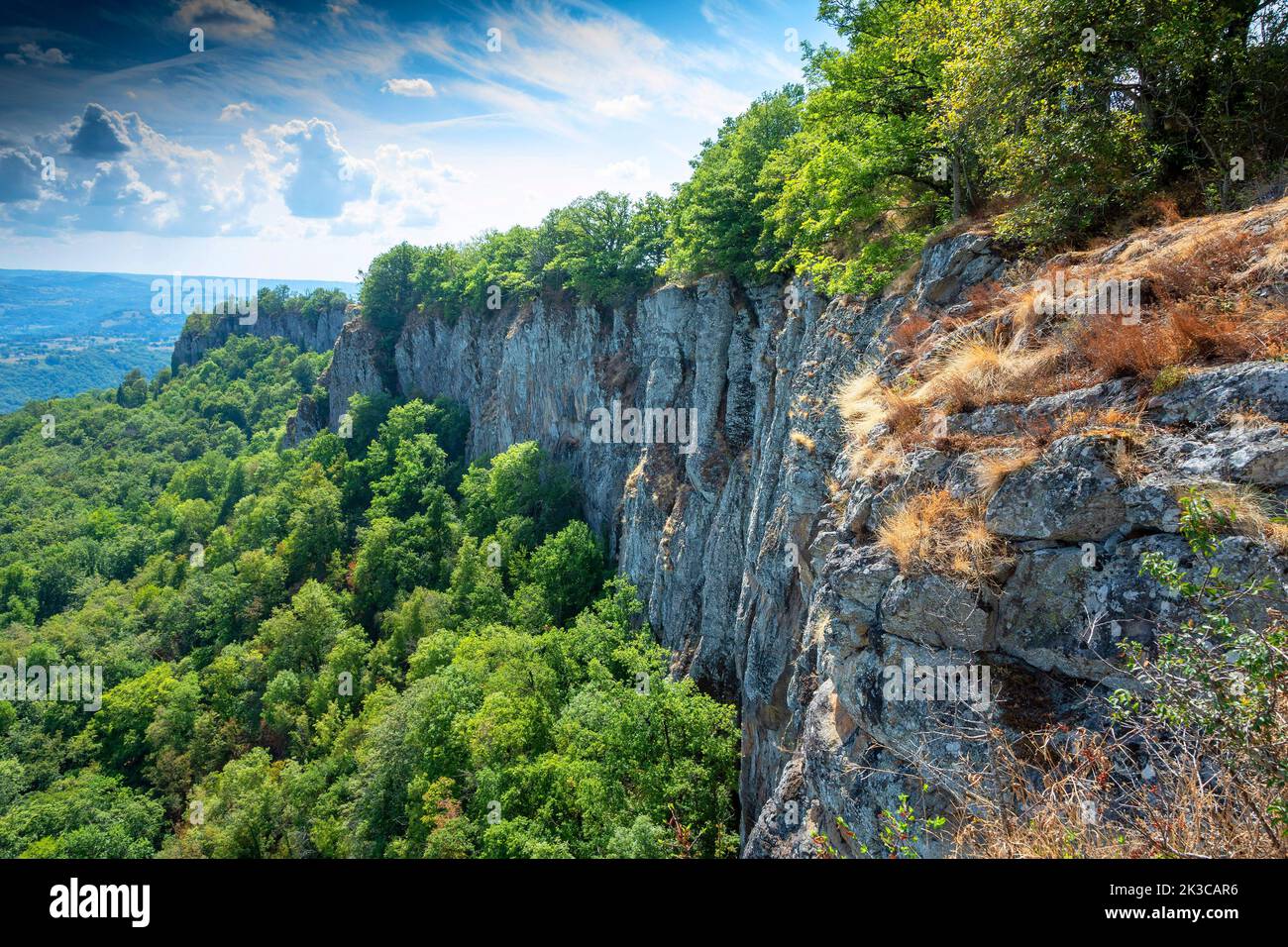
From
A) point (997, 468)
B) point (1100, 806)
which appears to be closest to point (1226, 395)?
point (997, 468)

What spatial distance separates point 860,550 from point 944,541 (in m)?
1.27

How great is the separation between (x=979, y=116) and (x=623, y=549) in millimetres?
24002

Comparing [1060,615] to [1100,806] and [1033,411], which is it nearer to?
[1100,806]

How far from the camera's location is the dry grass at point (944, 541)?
682 cm

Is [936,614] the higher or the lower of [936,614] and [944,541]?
the lower

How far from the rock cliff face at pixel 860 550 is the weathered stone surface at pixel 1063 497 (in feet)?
0.07

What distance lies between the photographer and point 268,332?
9788 centimetres

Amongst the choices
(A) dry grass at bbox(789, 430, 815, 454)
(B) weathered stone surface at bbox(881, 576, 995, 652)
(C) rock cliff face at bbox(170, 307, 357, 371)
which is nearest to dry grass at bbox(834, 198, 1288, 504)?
(B) weathered stone surface at bbox(881, 576, 995, 652)

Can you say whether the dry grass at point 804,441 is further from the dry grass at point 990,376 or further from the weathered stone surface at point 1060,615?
the weathered stone surface at point 1060,615

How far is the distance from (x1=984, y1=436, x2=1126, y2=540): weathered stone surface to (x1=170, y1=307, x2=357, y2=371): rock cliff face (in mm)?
98866

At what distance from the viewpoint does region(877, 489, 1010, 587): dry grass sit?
6816 millimetres

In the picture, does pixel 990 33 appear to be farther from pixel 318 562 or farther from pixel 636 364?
pixel 318 562

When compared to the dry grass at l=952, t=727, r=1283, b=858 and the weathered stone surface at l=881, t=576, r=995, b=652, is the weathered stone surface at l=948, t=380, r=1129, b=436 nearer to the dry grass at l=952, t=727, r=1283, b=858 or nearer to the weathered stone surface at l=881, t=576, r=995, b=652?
the weathered stone surface at l=881, t=576, r=995, b=652
